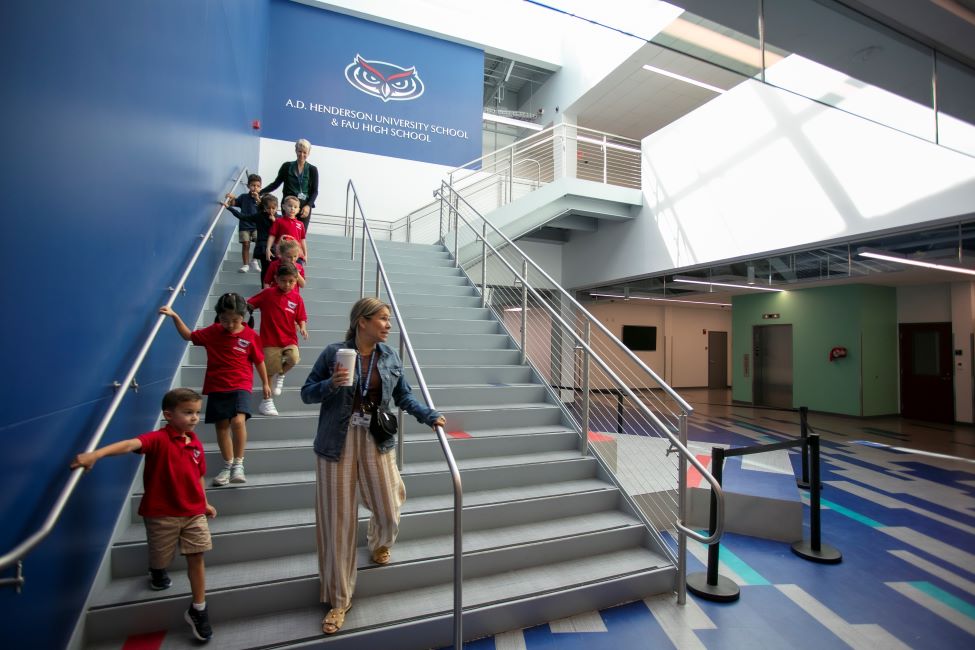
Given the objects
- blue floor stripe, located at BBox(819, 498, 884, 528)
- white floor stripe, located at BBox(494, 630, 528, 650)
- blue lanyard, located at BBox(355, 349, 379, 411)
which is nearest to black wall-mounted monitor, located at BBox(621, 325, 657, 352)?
blue floor stripe, located at BBox(819, 498, 884, 528)

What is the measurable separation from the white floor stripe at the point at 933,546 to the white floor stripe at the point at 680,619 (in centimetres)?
247

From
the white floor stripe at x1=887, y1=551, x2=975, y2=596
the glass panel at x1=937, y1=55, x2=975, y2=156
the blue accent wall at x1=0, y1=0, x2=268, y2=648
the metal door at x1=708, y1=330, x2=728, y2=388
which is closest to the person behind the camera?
the blue accent wall at x1=0, y1=0, x2=268, y2=648

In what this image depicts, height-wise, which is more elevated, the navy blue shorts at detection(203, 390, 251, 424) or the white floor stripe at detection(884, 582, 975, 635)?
the navy blue shorts at detection(203, 390, 251, 424)

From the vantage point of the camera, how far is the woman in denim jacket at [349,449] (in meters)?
2.53

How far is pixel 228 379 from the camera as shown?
303 centimetres

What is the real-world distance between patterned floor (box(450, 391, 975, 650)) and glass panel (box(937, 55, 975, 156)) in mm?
3167

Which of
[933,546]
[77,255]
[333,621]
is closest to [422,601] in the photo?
[333,621]

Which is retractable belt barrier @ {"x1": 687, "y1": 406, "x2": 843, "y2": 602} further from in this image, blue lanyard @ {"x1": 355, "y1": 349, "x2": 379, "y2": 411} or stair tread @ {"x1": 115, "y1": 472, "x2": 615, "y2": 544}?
blue lanyard @ {"x1": 355, "y1": 349, "x2": 379, "y2": 411}

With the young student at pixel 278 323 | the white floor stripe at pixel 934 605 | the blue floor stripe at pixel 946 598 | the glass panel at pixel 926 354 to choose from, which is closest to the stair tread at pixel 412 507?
the young student at pixel 278 323

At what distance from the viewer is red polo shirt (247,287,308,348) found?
3773mm

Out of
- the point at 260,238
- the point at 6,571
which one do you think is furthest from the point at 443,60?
the point at 6,571

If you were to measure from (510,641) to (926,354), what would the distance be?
1356 cm

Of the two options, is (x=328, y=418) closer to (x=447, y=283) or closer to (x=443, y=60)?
(x=447, y=283)

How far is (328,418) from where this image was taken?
8.34 ft
